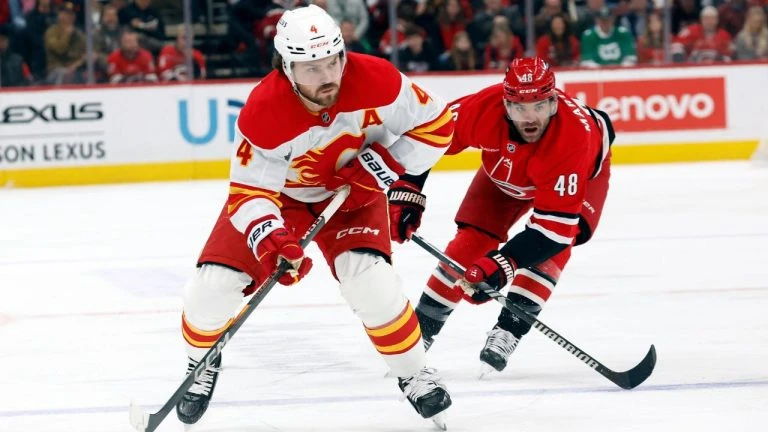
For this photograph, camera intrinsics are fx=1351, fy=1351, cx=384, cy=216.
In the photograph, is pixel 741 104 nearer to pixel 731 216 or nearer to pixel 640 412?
pixel 731 216

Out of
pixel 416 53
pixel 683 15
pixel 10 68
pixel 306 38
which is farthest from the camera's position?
pixel 683 15

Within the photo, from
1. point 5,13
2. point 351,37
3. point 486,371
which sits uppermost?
point 486,371

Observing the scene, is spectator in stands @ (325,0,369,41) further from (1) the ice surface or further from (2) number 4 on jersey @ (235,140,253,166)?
(2) number 4 on jersey @ (235,140,253,166)

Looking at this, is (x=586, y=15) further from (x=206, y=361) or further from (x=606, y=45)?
(x=206, y=361)

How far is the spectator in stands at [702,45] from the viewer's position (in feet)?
33.0

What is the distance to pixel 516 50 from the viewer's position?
10.1 m

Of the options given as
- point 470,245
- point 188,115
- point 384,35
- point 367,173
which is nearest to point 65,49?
point 188,115

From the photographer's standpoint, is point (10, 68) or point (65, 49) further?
point (65, 49)

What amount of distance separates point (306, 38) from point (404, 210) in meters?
0.87

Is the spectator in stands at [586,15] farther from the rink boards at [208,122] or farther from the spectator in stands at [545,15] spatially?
the rink boards at [208,122]

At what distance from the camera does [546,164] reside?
3.76 metres

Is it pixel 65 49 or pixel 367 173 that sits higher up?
pixel 367 173

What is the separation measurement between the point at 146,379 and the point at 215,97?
587 cm

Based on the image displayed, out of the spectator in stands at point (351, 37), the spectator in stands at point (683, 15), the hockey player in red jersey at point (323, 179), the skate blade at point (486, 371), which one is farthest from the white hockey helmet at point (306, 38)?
the spectator in stands at point (683, 15)
